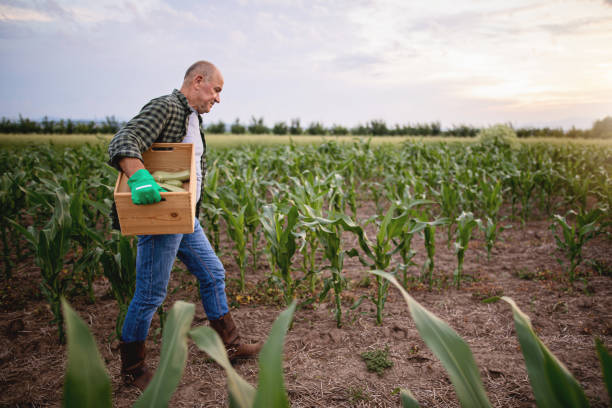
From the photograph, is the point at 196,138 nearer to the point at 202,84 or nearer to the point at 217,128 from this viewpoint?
the point at 202,84

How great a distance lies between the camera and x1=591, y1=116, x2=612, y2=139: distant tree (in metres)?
25.1

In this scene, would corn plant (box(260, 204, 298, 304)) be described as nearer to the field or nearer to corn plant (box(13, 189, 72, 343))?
the field

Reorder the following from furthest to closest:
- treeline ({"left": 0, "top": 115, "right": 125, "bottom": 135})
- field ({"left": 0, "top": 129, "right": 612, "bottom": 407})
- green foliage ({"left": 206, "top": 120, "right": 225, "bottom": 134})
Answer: green foliage ({"left": 206, "top": 120, "right": 225, "bottom": 134}) → treeline ({"left": 0, "top": 115, "right": 125, "bottom": 135}) → field ({"left": 0, "top": 129, "right": 612, "bottom": 407})

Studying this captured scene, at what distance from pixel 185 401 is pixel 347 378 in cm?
103

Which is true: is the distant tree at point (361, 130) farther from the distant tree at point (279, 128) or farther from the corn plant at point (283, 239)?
the corn plant at point (283, 239)

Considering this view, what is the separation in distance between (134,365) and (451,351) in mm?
1988

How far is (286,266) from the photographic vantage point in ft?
9.08

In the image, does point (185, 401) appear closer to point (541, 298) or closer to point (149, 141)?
point (149, 141)

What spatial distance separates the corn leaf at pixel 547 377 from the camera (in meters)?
0.78

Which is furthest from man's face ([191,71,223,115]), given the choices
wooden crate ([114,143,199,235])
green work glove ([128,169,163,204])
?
green work glove ([128,169,163,204])

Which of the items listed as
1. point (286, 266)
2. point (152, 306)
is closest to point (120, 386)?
point (152, 306)

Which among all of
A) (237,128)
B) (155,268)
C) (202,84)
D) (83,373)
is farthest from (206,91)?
(237,128)

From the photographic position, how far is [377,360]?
236 centimetres

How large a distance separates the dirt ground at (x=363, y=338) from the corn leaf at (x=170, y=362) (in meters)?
1.35
